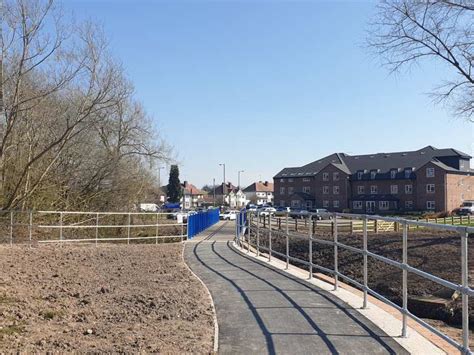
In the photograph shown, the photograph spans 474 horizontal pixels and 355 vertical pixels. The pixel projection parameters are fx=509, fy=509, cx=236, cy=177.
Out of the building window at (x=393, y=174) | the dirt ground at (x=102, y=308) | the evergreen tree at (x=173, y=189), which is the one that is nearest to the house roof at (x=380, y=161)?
the building window at (x=393, y=174)

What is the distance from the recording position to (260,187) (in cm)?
17512

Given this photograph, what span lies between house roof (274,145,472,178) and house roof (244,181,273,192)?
67.2m

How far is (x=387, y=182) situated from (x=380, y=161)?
5.76 metres

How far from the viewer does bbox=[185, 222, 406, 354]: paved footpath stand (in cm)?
550

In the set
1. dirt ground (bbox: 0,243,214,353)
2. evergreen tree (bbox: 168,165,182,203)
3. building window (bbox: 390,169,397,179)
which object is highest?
building window (bbox: 390,169,397,179)

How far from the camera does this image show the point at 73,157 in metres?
28.7

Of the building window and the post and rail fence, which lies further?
the building window

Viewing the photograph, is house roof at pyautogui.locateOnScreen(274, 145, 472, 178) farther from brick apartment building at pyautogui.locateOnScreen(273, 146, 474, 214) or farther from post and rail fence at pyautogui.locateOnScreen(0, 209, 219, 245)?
post and rail fence at pyautogui.locateOnScreen(0, 209, 219, 245)

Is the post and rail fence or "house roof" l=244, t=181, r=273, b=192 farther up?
"house roof" l=244, t=181, r=273, b=192

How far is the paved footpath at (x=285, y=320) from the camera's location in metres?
5.50

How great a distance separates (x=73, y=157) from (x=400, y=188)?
65.8 m

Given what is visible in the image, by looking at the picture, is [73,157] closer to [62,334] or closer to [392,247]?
[392,247]

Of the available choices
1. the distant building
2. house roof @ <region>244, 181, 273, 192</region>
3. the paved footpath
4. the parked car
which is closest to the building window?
the parked car

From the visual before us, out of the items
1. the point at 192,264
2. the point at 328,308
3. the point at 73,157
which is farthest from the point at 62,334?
the point at 73,157
